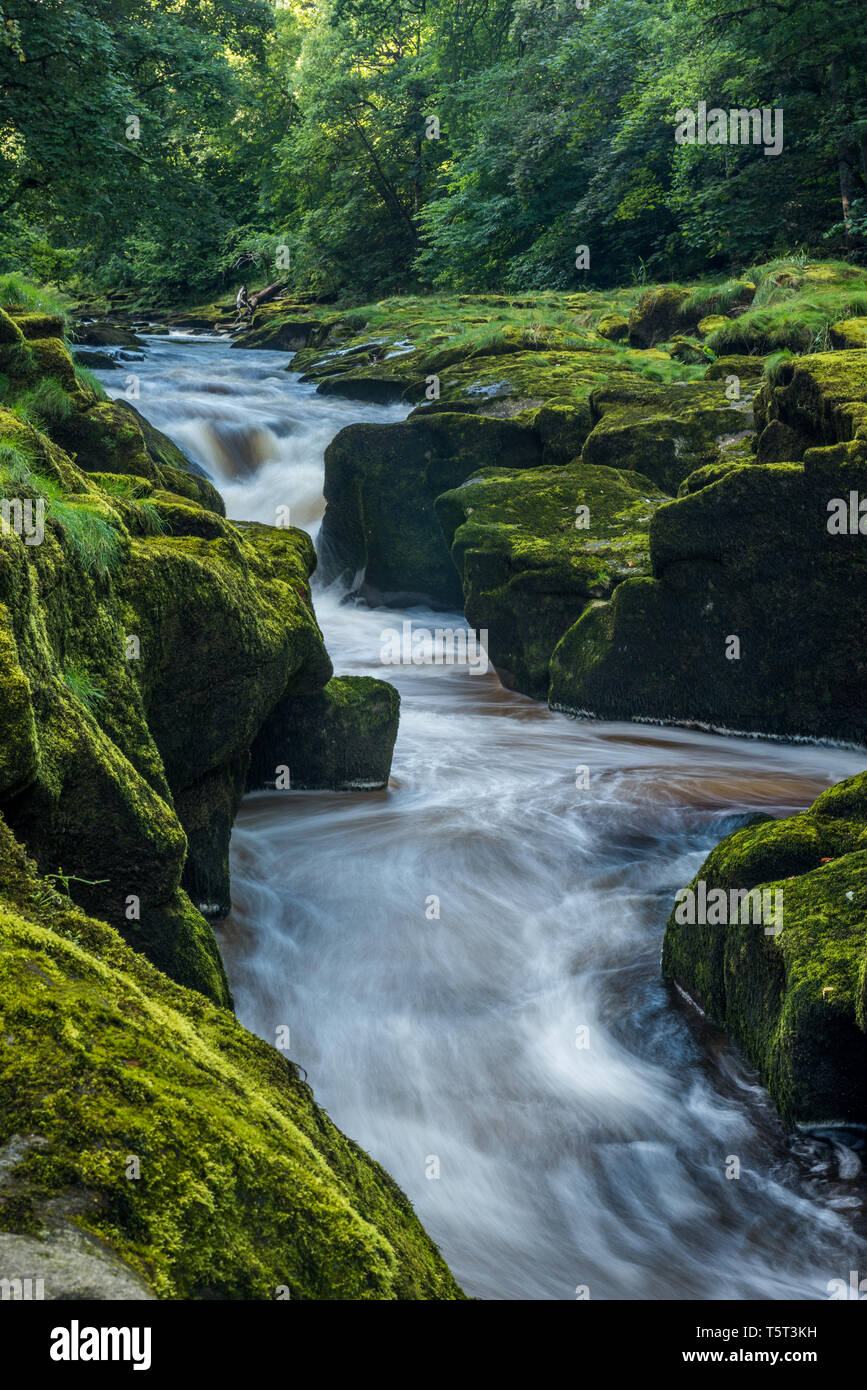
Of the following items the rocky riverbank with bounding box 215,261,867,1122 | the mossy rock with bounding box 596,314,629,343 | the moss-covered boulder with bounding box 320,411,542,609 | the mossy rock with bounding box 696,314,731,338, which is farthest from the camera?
the mossy rock with bounding box 596,314,629,343

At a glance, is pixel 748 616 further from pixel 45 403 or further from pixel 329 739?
pixel 45 403

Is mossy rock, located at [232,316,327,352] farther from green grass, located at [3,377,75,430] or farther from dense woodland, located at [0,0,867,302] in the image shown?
green grass, located at [3,377,75,430]

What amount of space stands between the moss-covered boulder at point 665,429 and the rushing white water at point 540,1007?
4.00m

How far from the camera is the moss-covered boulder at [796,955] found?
13.0 feet

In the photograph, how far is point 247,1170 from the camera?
1.73 metres

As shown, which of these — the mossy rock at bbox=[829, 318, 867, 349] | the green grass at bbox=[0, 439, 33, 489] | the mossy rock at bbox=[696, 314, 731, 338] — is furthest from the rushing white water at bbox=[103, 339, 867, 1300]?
the mossy rock at bbox=[696, 314, 731, 338]

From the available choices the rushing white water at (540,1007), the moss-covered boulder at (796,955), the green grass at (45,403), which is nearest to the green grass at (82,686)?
the rushing white water at (540,1007)

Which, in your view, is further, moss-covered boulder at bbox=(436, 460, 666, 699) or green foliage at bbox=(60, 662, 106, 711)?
moss-covered boulder at bbox=(436, 460, 666, 699)

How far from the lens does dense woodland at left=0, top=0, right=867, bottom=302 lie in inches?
577

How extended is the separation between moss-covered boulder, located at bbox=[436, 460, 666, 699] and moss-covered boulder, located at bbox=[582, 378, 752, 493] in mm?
374

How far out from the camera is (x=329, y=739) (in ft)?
25.2

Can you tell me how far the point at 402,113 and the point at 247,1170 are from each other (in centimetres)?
3878

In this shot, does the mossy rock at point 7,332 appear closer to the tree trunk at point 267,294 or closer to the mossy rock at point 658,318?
the mossy rock at point 658,318
